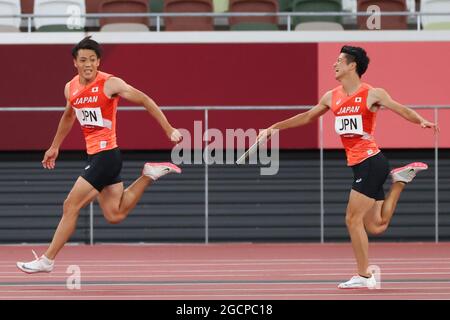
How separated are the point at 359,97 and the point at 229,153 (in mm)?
6899

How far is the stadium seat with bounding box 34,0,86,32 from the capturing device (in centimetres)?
1531

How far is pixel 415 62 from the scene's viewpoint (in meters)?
15.0

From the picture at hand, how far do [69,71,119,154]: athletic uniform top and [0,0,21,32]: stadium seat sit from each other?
289 inches

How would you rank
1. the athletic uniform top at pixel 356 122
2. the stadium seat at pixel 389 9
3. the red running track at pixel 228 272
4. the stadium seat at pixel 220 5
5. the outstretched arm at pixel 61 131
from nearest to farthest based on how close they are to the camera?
the red running track at pixel 228 272 < the athletic uniform top at pixel 356 122 < the outstretched arm at pixel 61 131 < the stadium seat at pixel 389 9 < the stadium seat at pixel 220 5

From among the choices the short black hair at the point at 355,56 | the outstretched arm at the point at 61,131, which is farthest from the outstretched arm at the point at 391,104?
the outstretched arm at the point at 61,131

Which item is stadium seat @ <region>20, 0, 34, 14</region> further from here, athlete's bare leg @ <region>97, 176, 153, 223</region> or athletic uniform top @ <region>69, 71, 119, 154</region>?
athlete's bare leg @ <region>97, 176, 153, 223</region>

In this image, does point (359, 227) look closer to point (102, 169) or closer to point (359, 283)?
point (359, 283)

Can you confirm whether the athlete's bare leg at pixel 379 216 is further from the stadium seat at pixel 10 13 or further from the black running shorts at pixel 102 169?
the stadium seat at pixel 10 13

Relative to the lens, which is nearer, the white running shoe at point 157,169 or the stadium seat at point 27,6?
the white running shoe at point 157,169

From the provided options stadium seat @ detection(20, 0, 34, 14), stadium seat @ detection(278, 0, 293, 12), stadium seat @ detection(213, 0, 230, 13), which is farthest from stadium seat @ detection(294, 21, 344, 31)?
stadium seat @ detection(20, 0, 34, 14)

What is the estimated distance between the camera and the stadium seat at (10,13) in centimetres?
1530

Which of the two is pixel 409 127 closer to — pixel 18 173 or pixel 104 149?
pixel 18 173

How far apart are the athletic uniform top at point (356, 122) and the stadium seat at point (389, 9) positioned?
7.49 metres

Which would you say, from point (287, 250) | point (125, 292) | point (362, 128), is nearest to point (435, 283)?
point (362, 128)
